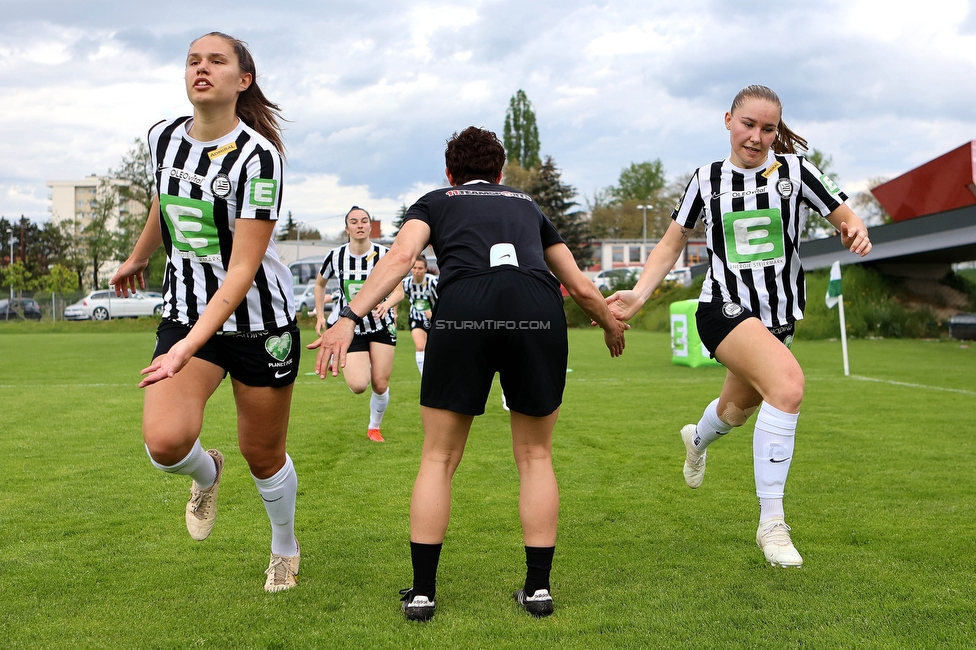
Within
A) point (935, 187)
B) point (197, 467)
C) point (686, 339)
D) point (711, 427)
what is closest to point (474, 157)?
point (197, 467)

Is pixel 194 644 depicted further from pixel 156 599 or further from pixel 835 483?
pixel 835 483

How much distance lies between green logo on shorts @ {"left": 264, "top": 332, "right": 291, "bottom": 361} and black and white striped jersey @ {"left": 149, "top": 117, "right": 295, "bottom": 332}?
6 centimetres

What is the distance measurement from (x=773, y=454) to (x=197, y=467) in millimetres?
2666

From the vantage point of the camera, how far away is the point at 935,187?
26.7 m

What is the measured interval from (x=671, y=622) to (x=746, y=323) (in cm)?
164

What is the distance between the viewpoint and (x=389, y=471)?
275 inches

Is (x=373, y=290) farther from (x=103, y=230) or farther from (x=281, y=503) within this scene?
(x=103, y=230)

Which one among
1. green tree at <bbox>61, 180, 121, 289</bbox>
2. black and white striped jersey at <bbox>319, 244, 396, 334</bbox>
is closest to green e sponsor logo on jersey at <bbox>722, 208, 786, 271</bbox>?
black and white striped jersey at <bbox>319, 244, 396, 334</bbox>

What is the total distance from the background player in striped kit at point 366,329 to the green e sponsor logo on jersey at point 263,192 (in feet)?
15.6

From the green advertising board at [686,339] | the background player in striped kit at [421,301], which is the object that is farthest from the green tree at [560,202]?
the background player in striped kit at [421,301]

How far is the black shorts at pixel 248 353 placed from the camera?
3807 millimetres

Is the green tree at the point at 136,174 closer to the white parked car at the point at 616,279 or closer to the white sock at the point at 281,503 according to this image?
the white parked car at the point at 616,279

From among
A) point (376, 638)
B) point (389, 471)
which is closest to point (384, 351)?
point (389, 471)

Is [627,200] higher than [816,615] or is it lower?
higher
